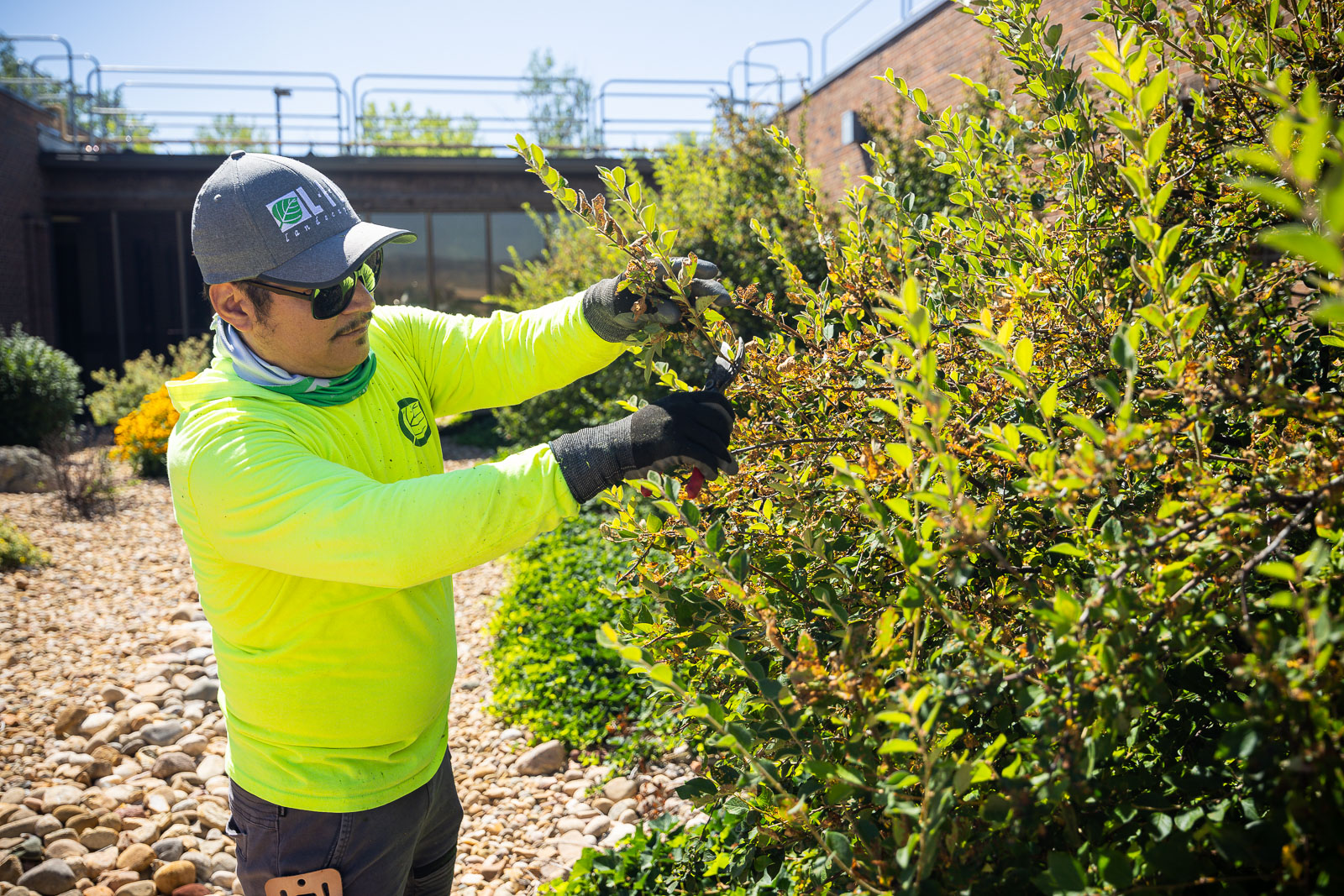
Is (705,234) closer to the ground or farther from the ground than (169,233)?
closer to the ground

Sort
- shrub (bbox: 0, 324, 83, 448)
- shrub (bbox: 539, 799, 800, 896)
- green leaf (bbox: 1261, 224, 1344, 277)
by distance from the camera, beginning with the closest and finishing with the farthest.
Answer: green leaf (bbox: 1261, 224, 1344, 277)
shrub (bbox: 539, 799, 800, 896)
shrub (bbox: 0, 324, 83, 448)

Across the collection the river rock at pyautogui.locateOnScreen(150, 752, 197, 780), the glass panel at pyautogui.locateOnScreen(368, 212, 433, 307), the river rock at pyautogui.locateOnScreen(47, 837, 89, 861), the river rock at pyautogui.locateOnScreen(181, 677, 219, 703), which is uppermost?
the glass panel at pyautogui.locateOnScreen(368, 212, 433, 307)

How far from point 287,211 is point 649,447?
102 cm

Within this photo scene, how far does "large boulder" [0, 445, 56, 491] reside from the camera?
925 cm

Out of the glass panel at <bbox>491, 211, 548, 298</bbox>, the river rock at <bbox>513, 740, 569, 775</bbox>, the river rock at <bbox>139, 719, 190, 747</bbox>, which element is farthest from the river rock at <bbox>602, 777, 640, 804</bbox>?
the glass panel at <bbox>491, 211, 548, 298</bbox>

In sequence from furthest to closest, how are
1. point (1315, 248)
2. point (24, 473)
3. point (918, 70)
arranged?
point (918, 70)
point (24, 473)
point (1315, 248)

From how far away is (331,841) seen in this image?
192cm

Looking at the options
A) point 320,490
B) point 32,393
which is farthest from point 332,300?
point 32,393

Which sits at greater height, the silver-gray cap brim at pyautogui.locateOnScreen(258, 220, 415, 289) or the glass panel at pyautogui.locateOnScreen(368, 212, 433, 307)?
the glass panel at pyautogui.locateOnScreen(368, 212, 433, 307)

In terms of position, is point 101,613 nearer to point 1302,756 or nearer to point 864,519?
point 864,519

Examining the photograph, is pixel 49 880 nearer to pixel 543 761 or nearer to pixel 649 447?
pixel 543 761

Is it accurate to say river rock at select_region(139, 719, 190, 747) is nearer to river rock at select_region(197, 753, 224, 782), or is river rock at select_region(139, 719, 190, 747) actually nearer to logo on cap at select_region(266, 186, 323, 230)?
river rock at select_region(197, 753, 224, 782)

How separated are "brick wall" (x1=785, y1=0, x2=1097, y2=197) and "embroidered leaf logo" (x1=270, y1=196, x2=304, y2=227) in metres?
5.72

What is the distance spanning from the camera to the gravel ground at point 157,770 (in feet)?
11.1
